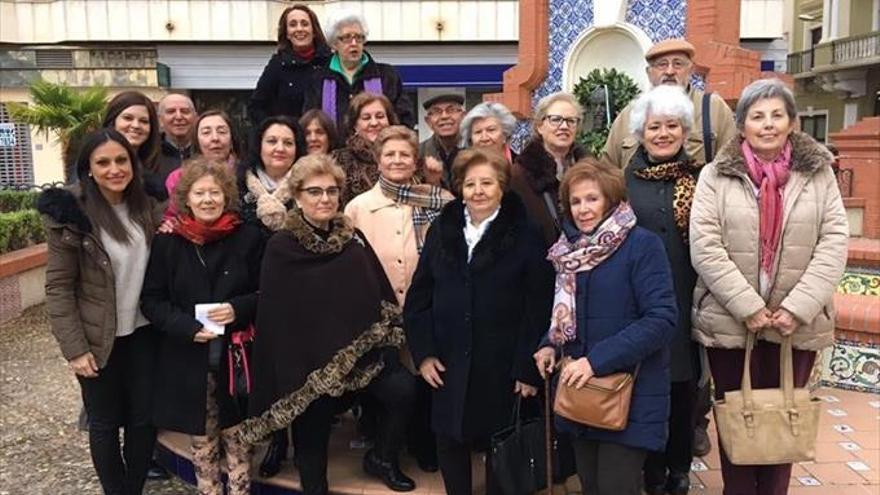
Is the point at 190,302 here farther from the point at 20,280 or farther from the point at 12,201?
the point at 12,201

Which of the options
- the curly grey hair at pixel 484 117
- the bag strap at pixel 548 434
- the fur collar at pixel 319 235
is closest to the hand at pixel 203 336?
the fur collar at pixel 319 235

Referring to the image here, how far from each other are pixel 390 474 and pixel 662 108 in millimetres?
2182

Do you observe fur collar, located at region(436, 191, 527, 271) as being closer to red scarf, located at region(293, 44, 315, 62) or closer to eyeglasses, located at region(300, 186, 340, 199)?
eyeglasses, located at region(300, 186, 340, 199)

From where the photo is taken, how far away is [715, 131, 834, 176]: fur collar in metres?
3.07

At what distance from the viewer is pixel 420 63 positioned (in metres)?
20.9

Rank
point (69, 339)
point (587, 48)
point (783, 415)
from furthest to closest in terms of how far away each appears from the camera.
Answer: point (587, 48), point (69, 339), point (783, 415)

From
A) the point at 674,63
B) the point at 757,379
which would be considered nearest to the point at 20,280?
the point at 674,63

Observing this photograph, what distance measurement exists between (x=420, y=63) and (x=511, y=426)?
60.9 feet

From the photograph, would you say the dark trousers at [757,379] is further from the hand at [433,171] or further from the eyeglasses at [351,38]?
the eyeglasses at [351,38]

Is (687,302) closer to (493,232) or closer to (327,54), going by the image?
(493,232)

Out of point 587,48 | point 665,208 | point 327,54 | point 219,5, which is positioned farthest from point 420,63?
point 665,208

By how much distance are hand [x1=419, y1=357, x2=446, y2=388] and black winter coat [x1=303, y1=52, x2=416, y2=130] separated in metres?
1.98

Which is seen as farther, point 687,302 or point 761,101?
point 687,302

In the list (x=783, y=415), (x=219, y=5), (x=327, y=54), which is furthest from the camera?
(x=219, y=5)
